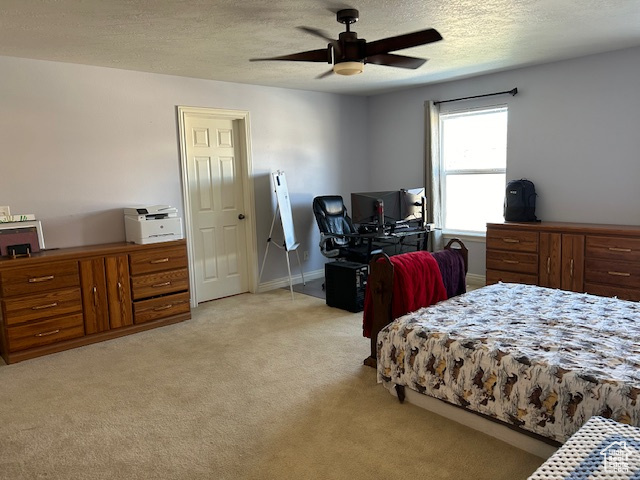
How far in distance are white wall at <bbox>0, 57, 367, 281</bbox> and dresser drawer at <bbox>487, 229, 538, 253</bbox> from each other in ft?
8.32

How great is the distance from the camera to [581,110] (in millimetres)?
4625

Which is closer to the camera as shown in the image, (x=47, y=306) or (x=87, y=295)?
(x=47, y=306)

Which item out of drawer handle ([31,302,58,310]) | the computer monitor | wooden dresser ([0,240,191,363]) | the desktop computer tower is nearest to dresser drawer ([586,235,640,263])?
the computer monitor

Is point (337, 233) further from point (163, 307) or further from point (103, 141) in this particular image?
point (103, 141)

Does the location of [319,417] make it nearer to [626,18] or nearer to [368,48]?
[368,48]

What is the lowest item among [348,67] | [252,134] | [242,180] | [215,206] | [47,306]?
[47,306]

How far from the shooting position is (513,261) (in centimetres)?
472

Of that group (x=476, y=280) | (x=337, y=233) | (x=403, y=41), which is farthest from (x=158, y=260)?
(x=476, y=280)

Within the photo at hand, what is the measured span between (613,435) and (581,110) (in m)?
3.96

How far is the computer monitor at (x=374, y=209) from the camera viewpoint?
5.00 meters

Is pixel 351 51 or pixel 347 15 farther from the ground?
pixel 347 15

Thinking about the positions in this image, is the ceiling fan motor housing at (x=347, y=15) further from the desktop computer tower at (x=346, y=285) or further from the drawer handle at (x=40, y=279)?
the drawer handle at (x=40, y=279)

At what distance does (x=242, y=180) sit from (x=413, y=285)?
118 inches

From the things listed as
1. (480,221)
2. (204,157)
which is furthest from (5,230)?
(480,221)
